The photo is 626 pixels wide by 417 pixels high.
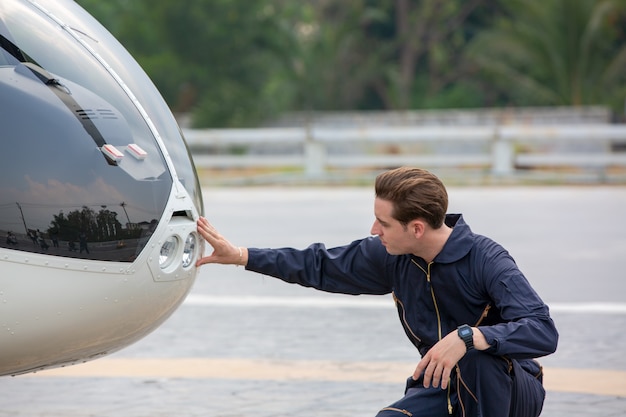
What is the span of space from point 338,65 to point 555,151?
1364 centimetres

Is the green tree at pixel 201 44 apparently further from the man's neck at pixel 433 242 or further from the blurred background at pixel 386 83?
the man's neck at pixel 433 242

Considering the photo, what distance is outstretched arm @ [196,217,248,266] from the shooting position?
14.4ft

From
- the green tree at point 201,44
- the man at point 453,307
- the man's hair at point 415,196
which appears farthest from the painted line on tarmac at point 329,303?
the green tree at point 201,44

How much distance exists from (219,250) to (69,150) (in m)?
0.79

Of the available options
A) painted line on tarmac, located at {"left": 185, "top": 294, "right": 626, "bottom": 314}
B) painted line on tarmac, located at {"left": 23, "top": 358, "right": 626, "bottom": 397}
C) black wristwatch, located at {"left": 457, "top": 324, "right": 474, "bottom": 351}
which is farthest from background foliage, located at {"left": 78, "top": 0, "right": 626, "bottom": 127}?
black wristwatch, located at {"left": 457, "top": 324, "right": 474, "bottom": 351}

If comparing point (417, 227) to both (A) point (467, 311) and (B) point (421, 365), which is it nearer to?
(A) point (467, 311)

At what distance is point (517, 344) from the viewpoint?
3.83 meters

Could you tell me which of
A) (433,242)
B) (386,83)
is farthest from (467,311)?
(386,83)

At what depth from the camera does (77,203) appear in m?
3.98

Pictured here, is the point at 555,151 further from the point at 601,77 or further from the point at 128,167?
the point at 128,167

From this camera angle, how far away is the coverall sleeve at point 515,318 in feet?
12.6

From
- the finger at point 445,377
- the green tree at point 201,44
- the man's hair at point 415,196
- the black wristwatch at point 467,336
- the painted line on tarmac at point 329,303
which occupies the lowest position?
the finger at point 445,377

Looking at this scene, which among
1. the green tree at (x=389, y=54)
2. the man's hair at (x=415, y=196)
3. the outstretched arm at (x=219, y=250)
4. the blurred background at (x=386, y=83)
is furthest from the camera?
the green tree at (x=389, y=54)

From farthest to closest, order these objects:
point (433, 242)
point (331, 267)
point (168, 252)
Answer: point (331, 267) → point (168, 252) → point (433, 242)
